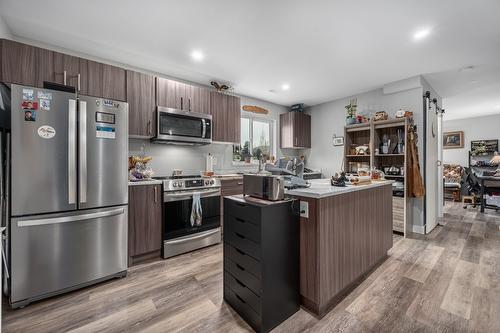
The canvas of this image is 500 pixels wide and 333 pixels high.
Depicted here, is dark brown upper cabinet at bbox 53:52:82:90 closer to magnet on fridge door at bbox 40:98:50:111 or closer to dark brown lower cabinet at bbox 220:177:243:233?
magnet on fridge door at bbox 40:98:50:111

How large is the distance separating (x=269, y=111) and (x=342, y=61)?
2.17 m

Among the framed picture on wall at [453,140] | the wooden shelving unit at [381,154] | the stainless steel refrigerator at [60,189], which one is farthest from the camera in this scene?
the framed picture on wall at [453,140]

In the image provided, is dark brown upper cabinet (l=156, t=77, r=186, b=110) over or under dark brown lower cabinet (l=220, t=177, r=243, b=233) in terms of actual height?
over

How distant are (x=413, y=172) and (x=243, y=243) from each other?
320 centimetres

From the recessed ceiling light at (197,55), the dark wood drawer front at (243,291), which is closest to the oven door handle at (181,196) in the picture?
the dark wood drawer front at (243,291)

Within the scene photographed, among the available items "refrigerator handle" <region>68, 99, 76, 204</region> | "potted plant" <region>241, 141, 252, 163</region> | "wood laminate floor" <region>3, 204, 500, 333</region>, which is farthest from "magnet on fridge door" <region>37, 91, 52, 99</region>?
"potted plant" <region>241, 141, 252, 163</region>

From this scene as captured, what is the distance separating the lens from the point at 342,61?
298 centimetres

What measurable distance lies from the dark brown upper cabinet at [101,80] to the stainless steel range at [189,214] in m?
1.21

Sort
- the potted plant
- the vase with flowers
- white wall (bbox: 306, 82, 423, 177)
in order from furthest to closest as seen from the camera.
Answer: the potted plant, the vase with flowers, white wall (bbox: 306, 82, 423, 177)

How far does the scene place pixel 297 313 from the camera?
1712mm

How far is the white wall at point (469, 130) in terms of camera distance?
6.45 m

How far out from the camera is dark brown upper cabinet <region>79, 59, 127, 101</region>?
247cm

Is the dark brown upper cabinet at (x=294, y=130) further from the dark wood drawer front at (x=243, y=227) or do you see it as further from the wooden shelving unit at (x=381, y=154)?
the dark wood drawer front at (x=243, y=227)

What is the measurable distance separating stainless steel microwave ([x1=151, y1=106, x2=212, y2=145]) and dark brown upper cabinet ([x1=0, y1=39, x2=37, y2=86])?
4.03 feet
